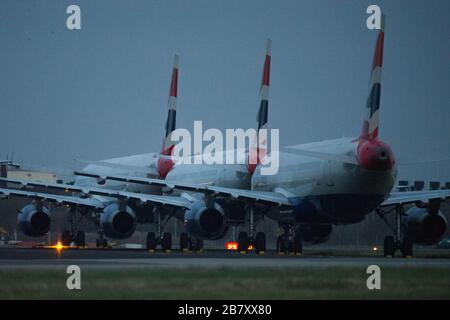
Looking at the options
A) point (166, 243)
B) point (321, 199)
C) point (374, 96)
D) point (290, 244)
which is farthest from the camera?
point (166, 243)

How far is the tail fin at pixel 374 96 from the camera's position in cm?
5656

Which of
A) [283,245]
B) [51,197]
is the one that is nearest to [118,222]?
[51,197]

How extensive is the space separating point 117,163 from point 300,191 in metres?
31.0

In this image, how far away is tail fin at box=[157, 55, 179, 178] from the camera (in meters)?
82.9

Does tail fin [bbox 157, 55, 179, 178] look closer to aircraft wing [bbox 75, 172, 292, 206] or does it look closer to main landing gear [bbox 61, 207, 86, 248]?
main landing gear [bbox 61, 207, 86, 248]

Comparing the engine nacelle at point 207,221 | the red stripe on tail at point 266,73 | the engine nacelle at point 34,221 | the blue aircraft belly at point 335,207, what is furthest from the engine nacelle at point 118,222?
the blue aircraft belly at point 335,207

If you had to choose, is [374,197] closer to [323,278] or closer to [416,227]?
[416,227]

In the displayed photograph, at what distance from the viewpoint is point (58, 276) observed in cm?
3225

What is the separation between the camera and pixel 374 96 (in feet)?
185

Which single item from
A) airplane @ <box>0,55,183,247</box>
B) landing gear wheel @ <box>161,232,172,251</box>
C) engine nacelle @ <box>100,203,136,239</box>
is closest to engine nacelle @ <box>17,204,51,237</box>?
airplane @ <box>0,55,183,247</box>

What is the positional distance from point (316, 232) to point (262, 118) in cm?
947

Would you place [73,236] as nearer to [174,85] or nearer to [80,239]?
[80,239]

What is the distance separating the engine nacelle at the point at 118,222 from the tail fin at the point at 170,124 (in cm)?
1175
